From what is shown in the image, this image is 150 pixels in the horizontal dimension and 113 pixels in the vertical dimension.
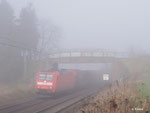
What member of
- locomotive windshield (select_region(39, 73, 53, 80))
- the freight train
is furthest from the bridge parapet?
locomotive windshield (select_region(39, 73, 53, 80))

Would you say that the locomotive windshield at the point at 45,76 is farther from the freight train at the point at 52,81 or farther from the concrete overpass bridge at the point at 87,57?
the concrete overpass bridge at the point at 87,57

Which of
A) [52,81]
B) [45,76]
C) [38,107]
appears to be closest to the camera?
[38,107]

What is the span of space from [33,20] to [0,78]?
49.3ft

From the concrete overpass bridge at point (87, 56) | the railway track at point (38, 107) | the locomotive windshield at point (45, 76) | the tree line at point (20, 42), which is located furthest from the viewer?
the concrete overpass bridge at point (87, 56)

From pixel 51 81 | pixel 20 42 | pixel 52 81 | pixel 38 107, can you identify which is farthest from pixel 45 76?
pixel 20 42

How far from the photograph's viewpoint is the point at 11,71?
32.4 meters

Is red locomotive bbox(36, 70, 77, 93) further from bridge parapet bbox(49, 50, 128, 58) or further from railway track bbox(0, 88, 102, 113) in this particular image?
bridge parapet bbox(49, 50, 128, 58)

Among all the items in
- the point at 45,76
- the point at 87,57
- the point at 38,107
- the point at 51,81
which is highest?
the point at 87,57

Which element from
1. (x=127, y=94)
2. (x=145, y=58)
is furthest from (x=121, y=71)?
(x=127, y=94)

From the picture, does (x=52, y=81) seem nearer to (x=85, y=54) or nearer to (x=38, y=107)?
(x=38, y=107)

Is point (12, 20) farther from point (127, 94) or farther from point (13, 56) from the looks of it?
point (127, 94)

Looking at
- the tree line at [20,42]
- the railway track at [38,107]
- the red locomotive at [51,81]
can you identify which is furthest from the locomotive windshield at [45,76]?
the tree line at [20,42]

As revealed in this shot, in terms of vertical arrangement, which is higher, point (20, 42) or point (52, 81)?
point (20, 42)

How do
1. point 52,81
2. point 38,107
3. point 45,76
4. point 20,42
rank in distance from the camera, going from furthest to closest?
point 20,42, point 45,76, point 52,81, point 38,107
